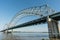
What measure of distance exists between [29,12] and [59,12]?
1659 cm

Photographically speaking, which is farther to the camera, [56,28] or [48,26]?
[56,28]

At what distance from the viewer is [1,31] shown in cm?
6350

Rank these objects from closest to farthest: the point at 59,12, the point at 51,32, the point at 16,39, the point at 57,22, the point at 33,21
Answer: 1. the point at 59,12
2. the point at 51,32
3. the point at 57,22
4. the point at 33,21
5. the point at 16,39

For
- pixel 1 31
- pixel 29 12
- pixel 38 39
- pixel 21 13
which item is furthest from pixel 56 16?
pixel 1 31


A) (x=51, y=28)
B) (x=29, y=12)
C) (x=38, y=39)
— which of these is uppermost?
(x=29, y=12)

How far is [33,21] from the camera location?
119 feet

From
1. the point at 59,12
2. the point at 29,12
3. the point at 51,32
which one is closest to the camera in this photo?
the point at 59,12

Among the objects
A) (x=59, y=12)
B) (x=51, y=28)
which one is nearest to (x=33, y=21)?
(x=51, y=28)

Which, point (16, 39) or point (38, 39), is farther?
point (16, 39)

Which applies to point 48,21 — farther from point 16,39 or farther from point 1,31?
point 1,31

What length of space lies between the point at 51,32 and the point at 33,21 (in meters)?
7.89

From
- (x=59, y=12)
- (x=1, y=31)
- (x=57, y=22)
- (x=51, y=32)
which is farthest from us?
(x=1, y=31)

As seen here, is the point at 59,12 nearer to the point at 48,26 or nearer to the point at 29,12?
the point at 48,26

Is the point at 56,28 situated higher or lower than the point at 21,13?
lower
